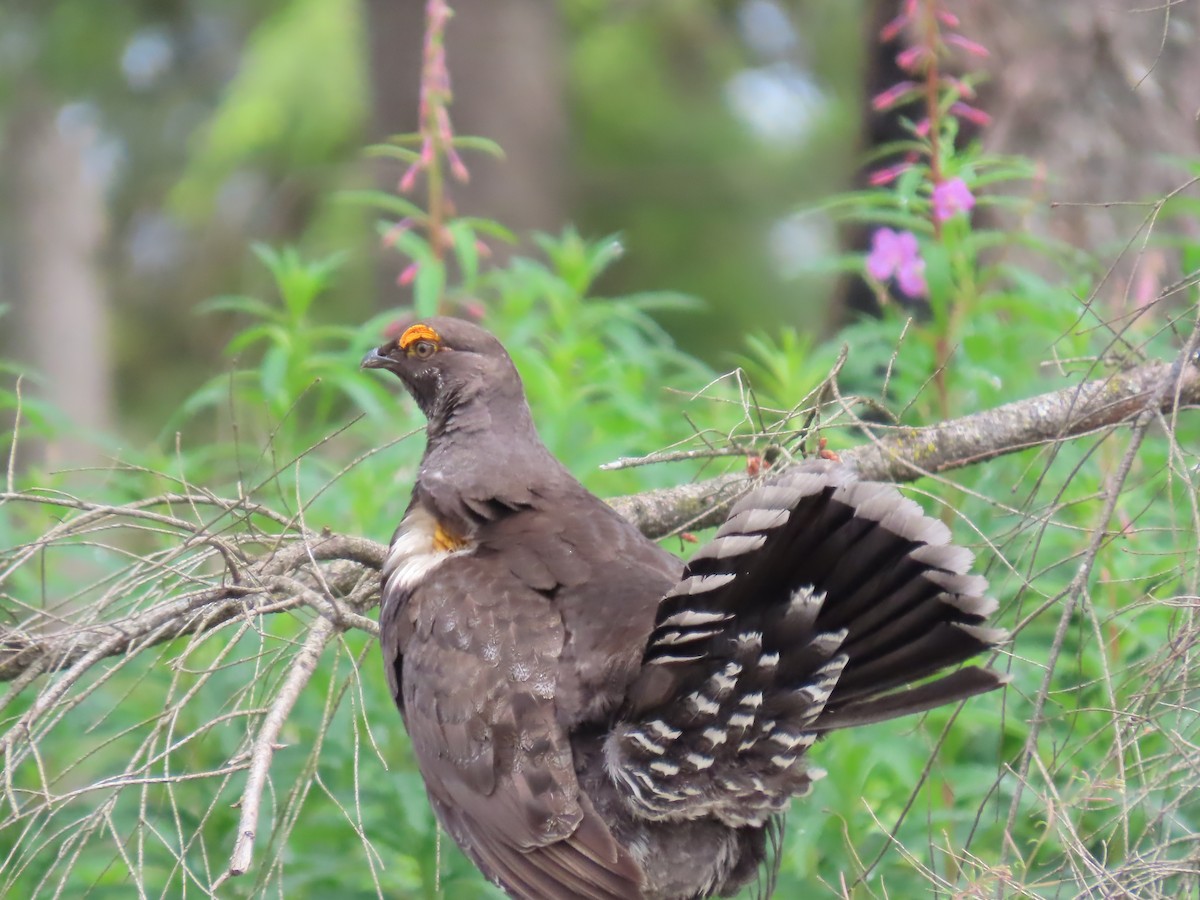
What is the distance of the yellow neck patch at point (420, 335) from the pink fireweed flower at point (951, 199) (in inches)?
69.1

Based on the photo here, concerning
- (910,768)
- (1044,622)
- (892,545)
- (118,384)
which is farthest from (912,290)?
(118,384)

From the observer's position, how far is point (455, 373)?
14.2 ft

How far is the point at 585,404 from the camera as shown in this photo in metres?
5.23

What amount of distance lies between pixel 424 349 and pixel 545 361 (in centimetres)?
96

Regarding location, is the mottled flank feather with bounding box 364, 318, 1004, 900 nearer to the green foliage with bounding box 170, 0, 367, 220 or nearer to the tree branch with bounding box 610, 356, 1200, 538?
the tree branch with bounding box 610, 356, 1200, 538

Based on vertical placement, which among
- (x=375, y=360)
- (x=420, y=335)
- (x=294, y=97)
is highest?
(x=420, y=335)

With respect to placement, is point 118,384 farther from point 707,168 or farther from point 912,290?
point 912,290

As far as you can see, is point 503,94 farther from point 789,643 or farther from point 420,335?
point 789,643

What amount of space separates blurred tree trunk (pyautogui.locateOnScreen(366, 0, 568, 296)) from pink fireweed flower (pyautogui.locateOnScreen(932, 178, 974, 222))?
7.26 meters

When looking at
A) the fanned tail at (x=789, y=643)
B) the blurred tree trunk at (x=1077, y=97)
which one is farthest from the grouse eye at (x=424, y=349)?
the blurred tree trunk at (x=1077, y=97)

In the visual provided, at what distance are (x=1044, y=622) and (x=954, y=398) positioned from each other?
85 centimetres

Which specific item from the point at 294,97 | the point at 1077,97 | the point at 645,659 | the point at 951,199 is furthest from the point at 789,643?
the point at 294,97

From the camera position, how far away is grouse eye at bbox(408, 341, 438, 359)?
4.39 meters

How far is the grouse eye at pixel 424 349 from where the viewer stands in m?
4.39
